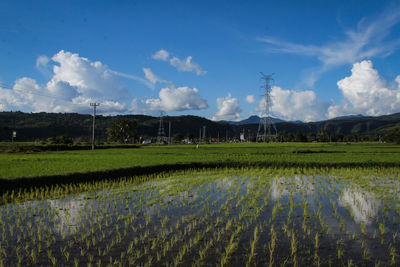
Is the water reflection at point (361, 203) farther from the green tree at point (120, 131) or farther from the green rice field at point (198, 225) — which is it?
the green tree at point (120, 131)

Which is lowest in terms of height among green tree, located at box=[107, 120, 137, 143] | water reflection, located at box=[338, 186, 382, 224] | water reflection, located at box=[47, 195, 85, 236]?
water reflection, located at box=[47, 195, 85, 236]

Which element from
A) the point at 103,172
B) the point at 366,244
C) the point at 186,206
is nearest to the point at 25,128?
the point at 103,172

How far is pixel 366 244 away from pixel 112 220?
21.4 feet

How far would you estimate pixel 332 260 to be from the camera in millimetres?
5473

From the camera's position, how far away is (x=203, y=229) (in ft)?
24.0

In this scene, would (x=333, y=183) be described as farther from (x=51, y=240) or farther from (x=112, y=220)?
(x=51, y=240)

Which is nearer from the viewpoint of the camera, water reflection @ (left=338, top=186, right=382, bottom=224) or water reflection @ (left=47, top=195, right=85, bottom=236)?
water reflection @ (left=47, top=195, right=85, bottom=236)

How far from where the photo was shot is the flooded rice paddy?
555 cm

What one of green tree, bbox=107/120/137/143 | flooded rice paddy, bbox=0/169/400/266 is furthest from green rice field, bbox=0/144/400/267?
green tree, bbox=107/120/137/143

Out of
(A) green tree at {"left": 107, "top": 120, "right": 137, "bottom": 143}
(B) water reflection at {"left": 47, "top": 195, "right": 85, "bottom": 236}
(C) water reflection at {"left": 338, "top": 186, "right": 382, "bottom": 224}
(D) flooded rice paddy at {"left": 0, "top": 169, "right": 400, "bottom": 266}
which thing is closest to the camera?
(D) flooded rice paddy at {"left": 0, "top": 169, "right": 400, "bottom": 266}

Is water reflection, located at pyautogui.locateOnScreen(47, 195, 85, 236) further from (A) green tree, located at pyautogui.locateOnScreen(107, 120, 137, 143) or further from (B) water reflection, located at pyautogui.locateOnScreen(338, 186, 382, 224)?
(A) green tree, located at pyautogui.locateOnScreen(107, 120, 137, 143)

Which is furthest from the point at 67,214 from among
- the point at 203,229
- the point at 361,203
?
the point at 361,203

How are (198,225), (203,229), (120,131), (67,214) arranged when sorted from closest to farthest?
(203,229) → (198,225) → (67,214) → (120,131)

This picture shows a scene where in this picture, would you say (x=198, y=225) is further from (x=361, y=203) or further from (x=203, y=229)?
(x=361, y=203)
